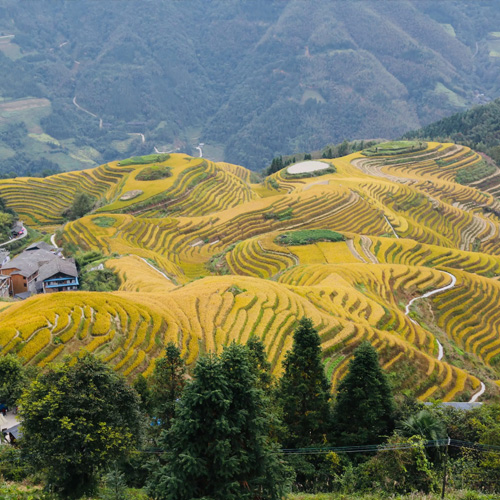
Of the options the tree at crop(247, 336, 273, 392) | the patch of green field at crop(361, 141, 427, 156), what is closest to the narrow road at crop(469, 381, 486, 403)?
the tree at crop(247, 336, 273, 392)

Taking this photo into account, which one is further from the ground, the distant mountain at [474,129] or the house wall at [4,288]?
the distant mountain at [474,129]

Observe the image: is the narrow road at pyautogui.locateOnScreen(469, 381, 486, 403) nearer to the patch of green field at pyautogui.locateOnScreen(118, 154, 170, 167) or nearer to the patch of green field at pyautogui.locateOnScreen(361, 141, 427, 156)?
the patch of green field at pyautogui.locateOnScreen(118, 154, 170, 167)

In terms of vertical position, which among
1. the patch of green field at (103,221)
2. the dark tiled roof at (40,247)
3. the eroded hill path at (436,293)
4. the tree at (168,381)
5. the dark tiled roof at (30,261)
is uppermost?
the tree at (168,381)

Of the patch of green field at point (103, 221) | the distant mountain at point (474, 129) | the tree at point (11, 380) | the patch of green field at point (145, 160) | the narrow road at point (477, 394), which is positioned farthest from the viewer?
the distant mountain at point (474, 129)

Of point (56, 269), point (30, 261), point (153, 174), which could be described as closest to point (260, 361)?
point (56, 269)

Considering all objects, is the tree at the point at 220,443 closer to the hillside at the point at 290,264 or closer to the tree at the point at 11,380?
the tree at the point at 11,380

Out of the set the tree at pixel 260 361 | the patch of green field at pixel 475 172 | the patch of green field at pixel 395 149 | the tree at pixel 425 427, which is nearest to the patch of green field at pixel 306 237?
the tree at pixel 260 361
